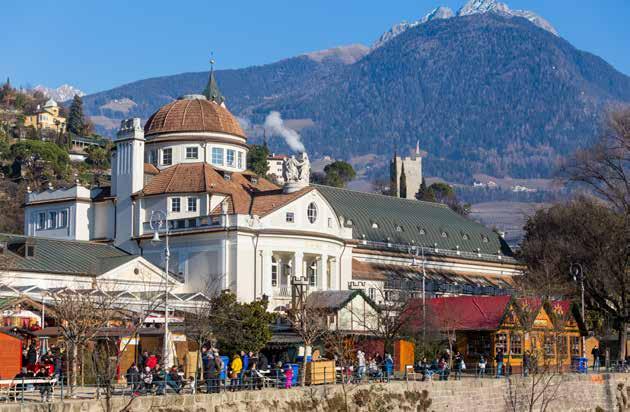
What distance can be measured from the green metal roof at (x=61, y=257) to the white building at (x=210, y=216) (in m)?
5.13

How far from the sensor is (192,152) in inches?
3888

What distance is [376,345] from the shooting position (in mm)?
71750

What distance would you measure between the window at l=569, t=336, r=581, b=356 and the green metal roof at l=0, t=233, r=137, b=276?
29056 millimetres

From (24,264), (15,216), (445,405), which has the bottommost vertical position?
(445,405)

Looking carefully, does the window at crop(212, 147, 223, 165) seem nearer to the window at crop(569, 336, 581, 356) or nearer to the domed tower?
the domed tower

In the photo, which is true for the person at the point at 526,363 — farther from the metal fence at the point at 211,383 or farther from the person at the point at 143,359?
the person at the point at 143,359

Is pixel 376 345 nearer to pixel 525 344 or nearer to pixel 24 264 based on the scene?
pixel 525 344

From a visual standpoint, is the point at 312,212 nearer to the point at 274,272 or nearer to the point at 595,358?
the point at 274,272

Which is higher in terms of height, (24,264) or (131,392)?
(24,264)

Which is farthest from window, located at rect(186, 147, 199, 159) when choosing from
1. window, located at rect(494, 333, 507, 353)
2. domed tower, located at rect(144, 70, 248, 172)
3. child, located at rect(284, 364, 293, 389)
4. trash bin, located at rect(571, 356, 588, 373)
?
child, located at rect(284, 364, 293, 389)

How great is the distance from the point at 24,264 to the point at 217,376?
34.0m

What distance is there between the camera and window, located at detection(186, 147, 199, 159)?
9869cm

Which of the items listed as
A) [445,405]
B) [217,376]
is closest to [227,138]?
[445,405]

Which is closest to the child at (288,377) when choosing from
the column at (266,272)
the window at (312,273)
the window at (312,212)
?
the column at (266,272)
